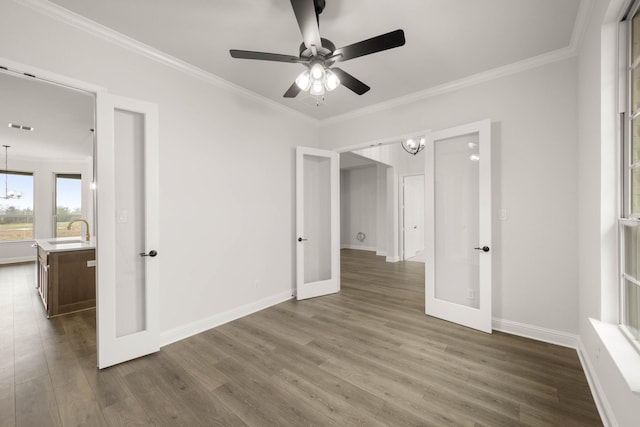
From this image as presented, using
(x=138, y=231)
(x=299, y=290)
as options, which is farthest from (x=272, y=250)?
(x=138, y=231)

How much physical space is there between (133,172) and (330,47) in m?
2.07

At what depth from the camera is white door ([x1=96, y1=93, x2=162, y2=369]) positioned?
2.25 metres

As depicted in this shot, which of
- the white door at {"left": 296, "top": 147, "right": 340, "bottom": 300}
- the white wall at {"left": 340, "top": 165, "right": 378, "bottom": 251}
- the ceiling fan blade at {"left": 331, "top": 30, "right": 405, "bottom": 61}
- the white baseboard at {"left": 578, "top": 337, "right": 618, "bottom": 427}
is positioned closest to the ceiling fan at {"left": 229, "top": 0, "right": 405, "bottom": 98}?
the ceiling fan blade at {"left": 331, "top": 30, "right": 405, "bottom": 61}

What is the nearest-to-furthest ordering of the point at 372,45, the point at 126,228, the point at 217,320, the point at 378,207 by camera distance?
1. the point at 372,45
2. the point at 126,228
3. the point at 217,320
4. the point at 378,207

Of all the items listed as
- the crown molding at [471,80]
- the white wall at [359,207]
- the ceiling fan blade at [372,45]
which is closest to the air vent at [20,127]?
the crown molding at [471,80]

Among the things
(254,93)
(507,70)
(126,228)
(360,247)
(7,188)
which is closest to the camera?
(126,228)

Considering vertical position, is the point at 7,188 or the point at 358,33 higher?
the point at 358,33

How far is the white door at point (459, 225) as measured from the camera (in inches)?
115

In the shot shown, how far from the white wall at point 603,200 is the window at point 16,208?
36.4 ft

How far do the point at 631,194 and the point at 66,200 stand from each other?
11142 millimetres

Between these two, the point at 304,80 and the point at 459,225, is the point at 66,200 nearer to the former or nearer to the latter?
the point at 304,80

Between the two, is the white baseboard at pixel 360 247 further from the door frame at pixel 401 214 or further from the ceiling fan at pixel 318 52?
the ceiling fan at pixel 318 52

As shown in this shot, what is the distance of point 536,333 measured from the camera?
108 inches

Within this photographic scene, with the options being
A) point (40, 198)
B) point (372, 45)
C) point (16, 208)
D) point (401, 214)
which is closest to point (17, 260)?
point (16, 208)
